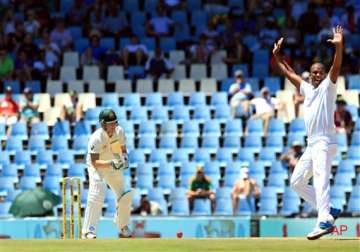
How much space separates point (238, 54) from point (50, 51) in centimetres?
411

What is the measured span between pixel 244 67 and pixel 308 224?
6.85 metres

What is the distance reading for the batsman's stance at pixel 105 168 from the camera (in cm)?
1614

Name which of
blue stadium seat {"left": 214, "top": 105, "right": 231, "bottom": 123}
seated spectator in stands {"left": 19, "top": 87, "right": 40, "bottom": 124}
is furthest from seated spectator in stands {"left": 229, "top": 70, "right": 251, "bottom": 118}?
seated spectator in stands {"left": 19, "top": 87, "right": 40, "bottom": 124}

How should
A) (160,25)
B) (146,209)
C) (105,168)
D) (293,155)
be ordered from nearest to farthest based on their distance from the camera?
(105,168)
(146,209)
(293,155)
(160,25)

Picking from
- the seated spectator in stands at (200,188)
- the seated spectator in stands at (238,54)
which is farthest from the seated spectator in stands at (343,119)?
the seated spectator in stands at (238,54)

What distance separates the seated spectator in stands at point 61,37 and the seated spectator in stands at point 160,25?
176 centimetres

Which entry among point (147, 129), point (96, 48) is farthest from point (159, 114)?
point (96, 48)

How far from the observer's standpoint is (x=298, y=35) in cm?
2714

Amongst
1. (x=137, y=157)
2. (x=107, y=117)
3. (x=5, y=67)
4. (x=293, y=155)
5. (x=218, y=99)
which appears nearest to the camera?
(x=107, y=117)

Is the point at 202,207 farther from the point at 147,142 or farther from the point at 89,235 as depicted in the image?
the point at 89,235

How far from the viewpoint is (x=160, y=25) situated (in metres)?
28.0

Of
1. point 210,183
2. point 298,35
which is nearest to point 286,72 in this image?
point 210,183

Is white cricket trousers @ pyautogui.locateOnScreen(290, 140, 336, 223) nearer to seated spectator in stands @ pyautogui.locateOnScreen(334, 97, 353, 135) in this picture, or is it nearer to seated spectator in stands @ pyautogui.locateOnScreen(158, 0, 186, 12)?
seated spectator in stands @ pyautogui.locateOnScreen(334, 97, 353, 135)

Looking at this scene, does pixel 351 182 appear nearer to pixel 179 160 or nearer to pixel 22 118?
pixel 179 160
